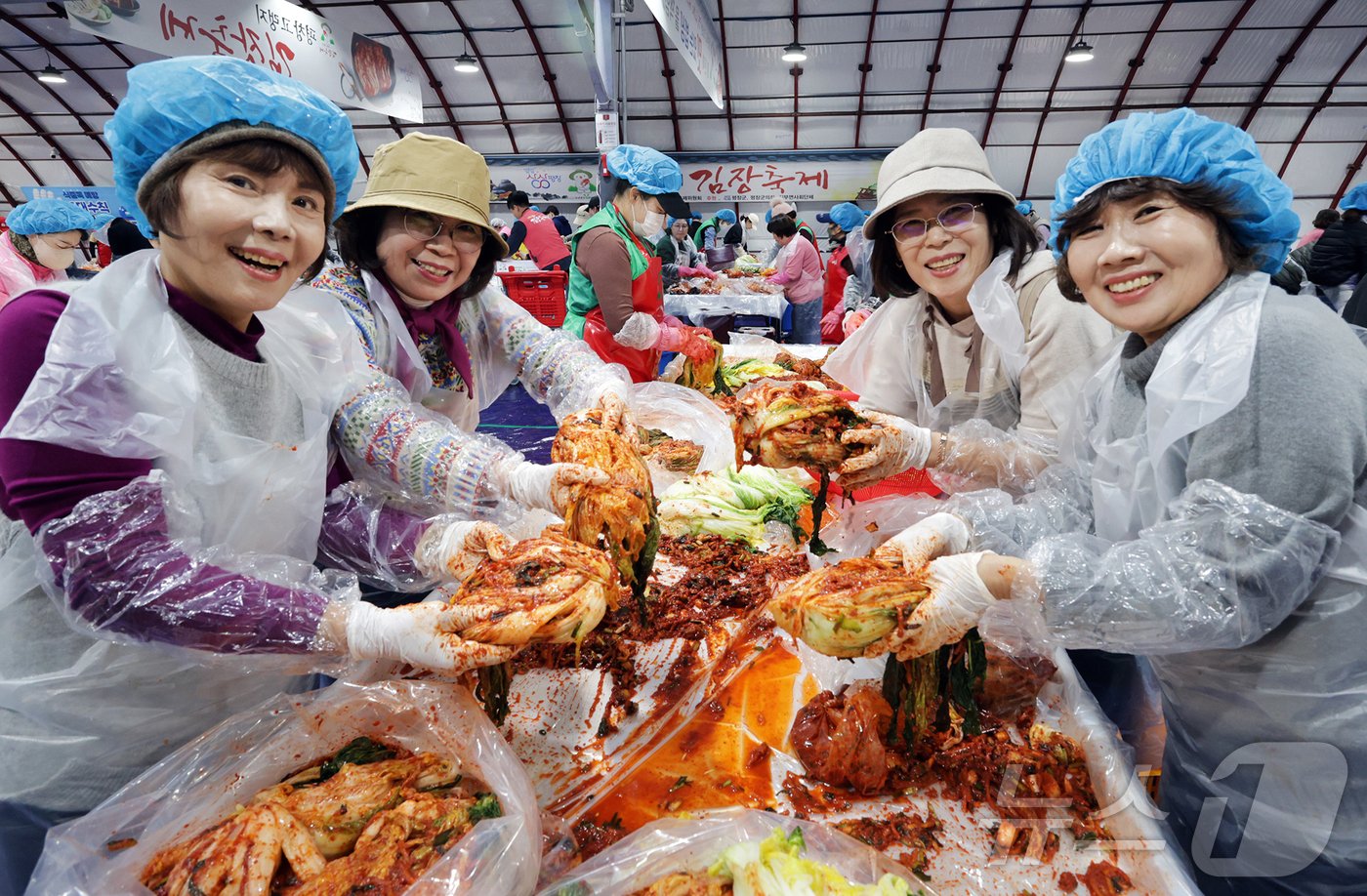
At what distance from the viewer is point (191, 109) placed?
5.05 ft

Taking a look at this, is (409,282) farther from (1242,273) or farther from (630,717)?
(1242,273)

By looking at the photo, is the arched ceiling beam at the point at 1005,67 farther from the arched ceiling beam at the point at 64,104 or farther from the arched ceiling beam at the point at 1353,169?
the arched ceiling beam at the point at 64,104

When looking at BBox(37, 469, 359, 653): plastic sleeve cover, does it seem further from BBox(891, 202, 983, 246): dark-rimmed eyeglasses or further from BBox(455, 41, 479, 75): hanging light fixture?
BBox(455, 41, 479, 75): hanging light fixture

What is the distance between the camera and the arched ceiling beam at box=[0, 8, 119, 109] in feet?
55.4

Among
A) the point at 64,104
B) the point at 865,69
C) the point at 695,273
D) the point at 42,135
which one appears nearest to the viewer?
the point at 695,273

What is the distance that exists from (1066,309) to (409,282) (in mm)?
2426

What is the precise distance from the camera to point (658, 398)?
4.40 metres

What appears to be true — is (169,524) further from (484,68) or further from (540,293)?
(484,68)

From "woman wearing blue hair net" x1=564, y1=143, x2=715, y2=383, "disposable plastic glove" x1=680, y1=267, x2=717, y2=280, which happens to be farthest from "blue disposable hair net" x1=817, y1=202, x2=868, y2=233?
"woman wearing blue hair net" x1=564, y1=143, x2=715, y2=383

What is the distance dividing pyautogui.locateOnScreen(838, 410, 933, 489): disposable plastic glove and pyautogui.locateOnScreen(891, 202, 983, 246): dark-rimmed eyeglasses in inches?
28.8

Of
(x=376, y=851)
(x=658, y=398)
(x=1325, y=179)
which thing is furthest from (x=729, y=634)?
(x=1325, y=179)

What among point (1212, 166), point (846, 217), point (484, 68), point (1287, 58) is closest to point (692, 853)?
point (1212, 166)

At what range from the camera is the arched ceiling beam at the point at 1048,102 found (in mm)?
16891

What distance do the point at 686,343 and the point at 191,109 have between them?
13.5ft
